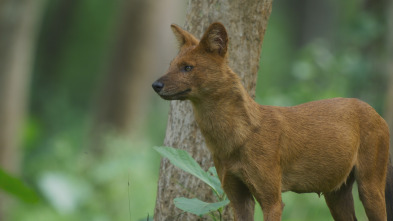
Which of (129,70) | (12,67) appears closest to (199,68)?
(12,67)

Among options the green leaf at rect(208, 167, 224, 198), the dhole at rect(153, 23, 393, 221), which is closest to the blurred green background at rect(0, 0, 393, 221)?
the green leaf at rect(208, 167, 224, 198)

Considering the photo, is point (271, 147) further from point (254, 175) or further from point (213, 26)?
point (213, 26)

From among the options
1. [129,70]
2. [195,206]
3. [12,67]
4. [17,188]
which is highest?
[17,188]

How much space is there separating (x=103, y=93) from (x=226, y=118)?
1334 cm

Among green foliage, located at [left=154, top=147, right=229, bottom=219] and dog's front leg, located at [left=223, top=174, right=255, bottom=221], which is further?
green foliage, located at [left=154, top=147, right=229, bottom=219]

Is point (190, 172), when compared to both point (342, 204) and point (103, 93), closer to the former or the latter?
point (342, 204)

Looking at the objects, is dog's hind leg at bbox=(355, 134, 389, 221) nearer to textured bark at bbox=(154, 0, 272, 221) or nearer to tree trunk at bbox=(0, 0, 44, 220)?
textured bark at bbox=(154, 0, 272, 221)

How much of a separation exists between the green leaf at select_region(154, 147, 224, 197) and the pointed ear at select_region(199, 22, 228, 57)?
79 cm

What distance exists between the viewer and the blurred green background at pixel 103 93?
10.8 metres

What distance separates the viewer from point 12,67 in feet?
47.1

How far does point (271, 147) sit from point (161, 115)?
18939 mm

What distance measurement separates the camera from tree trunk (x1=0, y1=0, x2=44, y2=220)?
14008 mm

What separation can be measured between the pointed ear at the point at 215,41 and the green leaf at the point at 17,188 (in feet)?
9.02

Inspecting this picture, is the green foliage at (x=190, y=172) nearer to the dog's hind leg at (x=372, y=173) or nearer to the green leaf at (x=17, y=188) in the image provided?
the dog's hind leg at (x=372, y=173)
